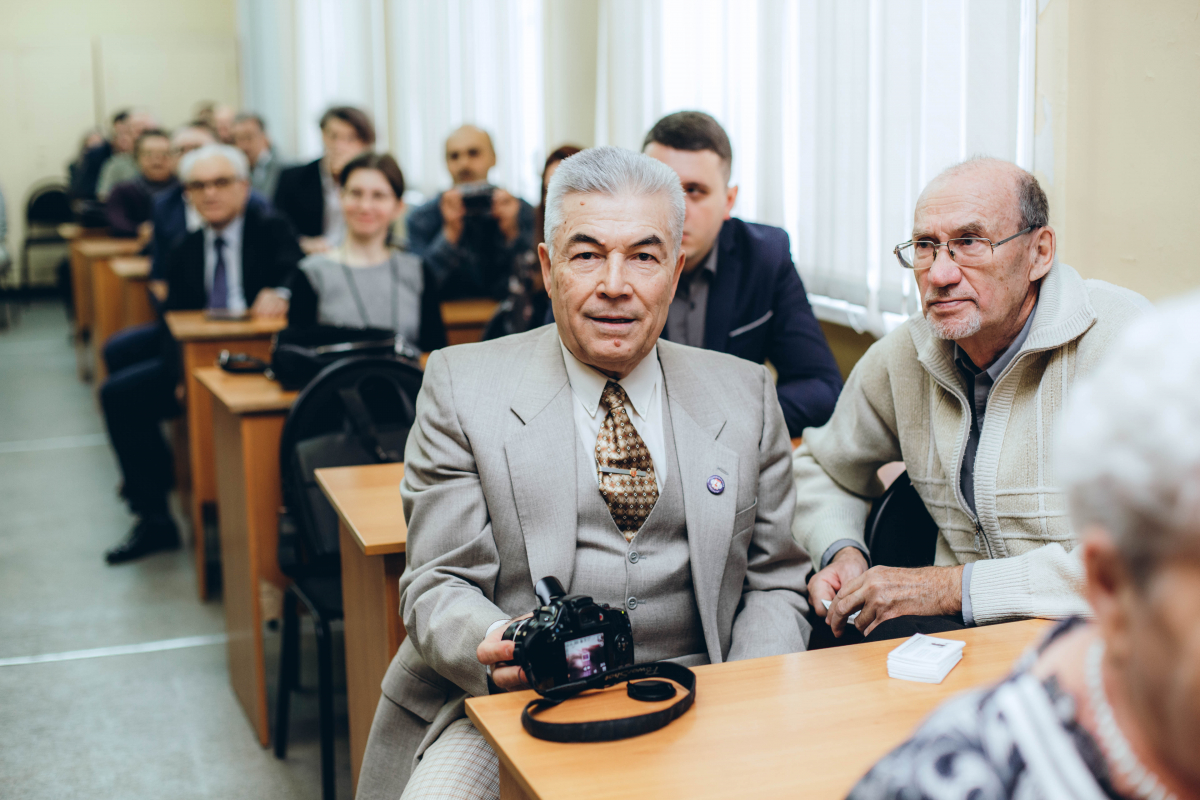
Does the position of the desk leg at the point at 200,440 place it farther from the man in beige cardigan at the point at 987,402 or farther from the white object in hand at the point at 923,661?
the white object in hand at the point at 923,661

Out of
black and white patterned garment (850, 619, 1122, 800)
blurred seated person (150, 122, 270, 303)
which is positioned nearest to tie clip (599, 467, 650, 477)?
black and white patterned garment (850, 619, 1122, 800)

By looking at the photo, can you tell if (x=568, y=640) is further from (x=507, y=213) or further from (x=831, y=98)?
(x=507, y=213)

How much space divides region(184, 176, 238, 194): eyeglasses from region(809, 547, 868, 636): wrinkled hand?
11.1 ft

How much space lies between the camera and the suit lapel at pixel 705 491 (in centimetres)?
158

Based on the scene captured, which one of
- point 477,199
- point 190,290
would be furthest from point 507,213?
point 190,290

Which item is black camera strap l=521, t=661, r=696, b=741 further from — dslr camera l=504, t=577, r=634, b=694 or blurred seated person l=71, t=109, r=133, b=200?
blurred seated person l=71, t=109, r=133, b=200

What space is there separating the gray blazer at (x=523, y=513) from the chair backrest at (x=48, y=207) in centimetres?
1073

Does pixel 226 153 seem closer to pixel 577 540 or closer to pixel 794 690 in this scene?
pixel 577 540

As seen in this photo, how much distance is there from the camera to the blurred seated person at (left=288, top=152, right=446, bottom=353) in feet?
11.9

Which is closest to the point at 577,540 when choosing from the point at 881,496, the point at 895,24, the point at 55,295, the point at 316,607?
the point at 881,496

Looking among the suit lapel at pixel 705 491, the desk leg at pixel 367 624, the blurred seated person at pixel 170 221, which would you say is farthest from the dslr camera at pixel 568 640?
the blurred seated person at pixel 170 221

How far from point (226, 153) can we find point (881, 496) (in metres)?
3.47

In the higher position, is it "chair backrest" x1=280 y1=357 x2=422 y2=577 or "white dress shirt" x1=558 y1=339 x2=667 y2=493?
"white dress shirt" x1=558 y1=339 x2=667 y2=493

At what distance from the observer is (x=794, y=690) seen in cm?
125
